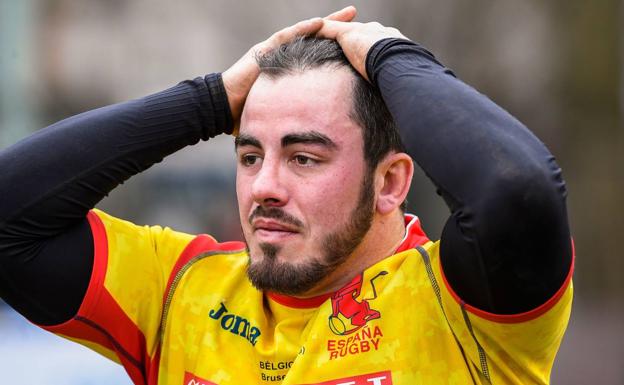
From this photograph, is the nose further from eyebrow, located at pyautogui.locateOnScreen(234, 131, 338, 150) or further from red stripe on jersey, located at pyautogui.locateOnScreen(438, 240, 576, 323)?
red stripe on jersey, located at pyautogui.locateOnScreen(438, 240, 576, 323)

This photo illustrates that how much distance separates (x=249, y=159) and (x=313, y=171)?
23 centimetres

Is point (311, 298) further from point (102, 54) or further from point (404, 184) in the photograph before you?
point (102, 54)

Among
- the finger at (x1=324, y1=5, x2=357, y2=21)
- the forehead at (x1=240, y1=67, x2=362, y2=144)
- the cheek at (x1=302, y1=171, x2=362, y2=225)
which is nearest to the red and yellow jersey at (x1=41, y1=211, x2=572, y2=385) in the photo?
the cheek at (x1=302, y1=171, x2=362, y2=225)

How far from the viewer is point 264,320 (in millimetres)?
3150

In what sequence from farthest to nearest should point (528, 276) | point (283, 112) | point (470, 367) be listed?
point (283, 112) → point (470, 367) → point (528, 276)

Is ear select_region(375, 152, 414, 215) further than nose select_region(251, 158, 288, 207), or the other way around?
ear select_region(375, 152, 414, 215)

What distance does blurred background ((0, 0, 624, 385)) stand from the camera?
9734 millimetres

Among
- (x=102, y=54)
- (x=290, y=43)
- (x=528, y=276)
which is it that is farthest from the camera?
(x=102, y=54)

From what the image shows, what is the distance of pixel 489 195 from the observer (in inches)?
99.1

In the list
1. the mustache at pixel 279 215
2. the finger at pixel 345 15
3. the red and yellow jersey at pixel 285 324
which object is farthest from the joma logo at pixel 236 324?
the finger at pixel 345 15

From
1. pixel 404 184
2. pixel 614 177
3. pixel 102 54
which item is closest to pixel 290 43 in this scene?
pixel 404 184

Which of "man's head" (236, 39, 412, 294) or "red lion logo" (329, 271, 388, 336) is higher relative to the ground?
"man's head" (236, 39, 412, 294)

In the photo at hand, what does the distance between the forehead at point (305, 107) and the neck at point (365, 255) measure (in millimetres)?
291

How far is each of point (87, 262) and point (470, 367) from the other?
1.18 metres
